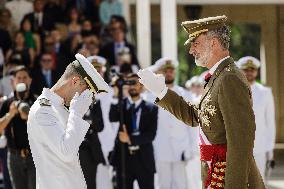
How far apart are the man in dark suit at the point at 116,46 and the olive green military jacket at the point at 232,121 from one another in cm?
789

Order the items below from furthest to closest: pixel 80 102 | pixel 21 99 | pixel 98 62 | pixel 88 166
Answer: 1. pixel 98 62
2. pixel 88 166
3. pixel 21 99
4. pixel 80 102

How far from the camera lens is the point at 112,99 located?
10.7 metres

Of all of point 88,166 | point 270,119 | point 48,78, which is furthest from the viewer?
point 48,78

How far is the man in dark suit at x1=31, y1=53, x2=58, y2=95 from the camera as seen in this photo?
1233 centimetres

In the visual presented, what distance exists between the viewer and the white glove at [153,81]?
17.6 ft

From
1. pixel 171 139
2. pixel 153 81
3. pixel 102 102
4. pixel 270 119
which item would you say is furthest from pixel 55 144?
pixel 171 139

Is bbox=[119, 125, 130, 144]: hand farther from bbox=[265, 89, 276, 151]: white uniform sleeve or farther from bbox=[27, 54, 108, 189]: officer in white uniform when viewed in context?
bbox=[27, 54, 108, 189]: officer in white uniform

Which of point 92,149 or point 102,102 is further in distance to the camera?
point 102,102

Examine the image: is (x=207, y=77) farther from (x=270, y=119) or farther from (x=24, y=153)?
(x=270, y=119)

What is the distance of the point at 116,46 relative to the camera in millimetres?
13352

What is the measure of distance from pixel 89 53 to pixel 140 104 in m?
3.14

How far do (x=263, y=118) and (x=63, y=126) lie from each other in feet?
17.4

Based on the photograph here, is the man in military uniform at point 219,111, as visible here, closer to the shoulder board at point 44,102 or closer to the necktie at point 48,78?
the shoulder board at point 44,102

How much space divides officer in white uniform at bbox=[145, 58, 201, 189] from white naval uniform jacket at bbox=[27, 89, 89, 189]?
5.41m
